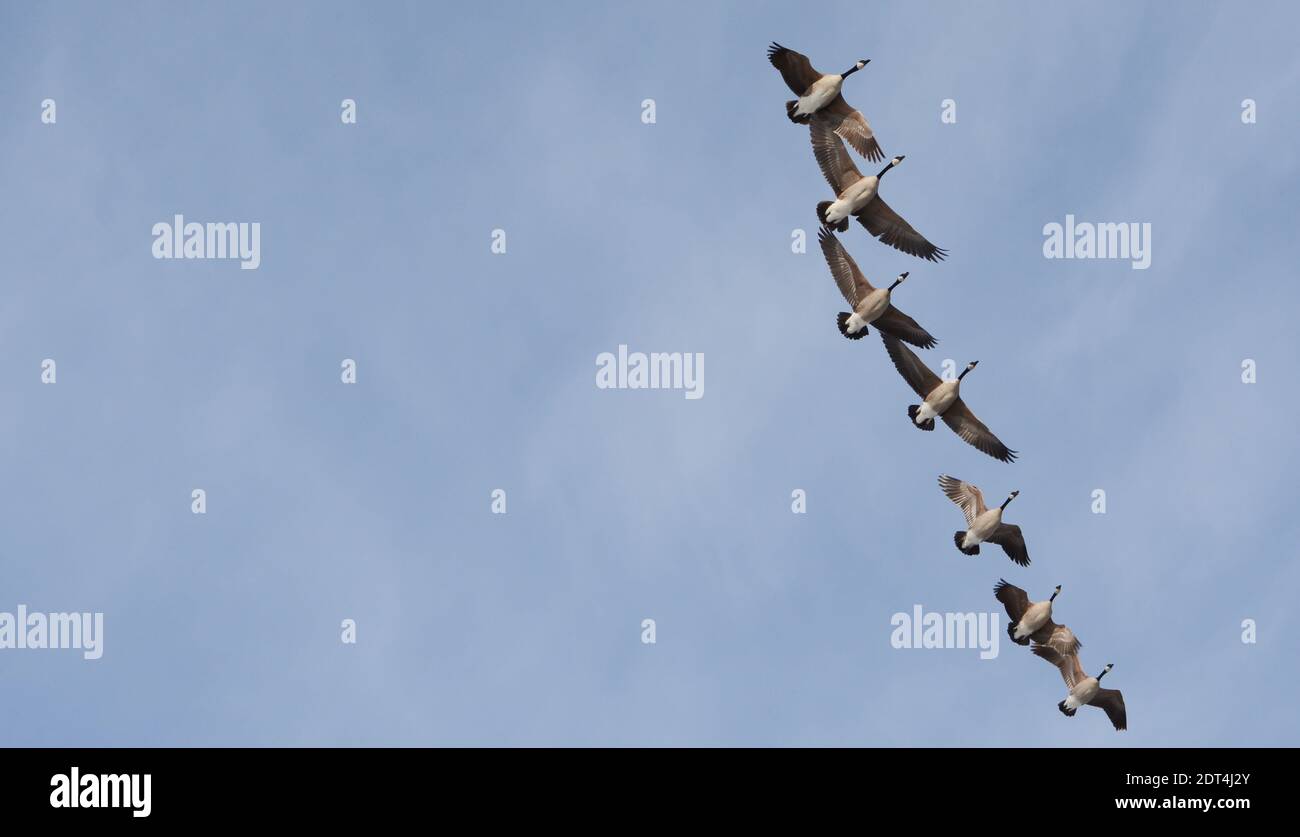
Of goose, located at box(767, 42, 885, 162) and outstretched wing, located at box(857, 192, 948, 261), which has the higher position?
goose, located at box(767, 42, 885, 162)

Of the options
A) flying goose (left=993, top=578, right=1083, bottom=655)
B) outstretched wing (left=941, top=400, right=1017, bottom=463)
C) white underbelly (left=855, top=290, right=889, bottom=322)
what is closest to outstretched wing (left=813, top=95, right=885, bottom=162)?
white underbelly (left=855, top=290, right=889, bottom=322)

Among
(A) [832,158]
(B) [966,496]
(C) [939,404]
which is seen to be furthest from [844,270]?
(B) [966,496]

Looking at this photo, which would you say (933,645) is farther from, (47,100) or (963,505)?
(47,100)

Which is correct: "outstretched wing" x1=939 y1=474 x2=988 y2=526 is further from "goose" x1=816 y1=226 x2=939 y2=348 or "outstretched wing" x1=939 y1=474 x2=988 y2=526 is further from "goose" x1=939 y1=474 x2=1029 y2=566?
"goose" x1=816 y1=226 x2=939 y2=348

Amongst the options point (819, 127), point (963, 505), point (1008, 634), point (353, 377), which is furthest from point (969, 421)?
point (353, 377)

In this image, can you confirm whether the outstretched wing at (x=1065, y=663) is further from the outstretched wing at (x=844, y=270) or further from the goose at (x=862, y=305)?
the outstretched wing at (x=844, y=270)

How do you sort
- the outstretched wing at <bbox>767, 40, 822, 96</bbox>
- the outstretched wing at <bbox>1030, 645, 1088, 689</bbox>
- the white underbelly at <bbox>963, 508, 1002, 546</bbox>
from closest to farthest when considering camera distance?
the outstretched wing at <bbox>767, 40, 822, 96</bbox>, the white underbelly at <bbox>963, 508, 1002, 546</bbox>, the outstretched wing at <bbox>1030, 645, 1088, 689</bbox>

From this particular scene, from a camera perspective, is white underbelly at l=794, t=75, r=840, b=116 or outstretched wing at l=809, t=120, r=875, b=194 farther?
outstretched wing at l=809, t=120, r=875, b=194

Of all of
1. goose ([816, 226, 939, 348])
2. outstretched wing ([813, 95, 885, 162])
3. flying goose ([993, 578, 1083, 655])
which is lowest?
flying goose ([993, 578, 1083, 655])
